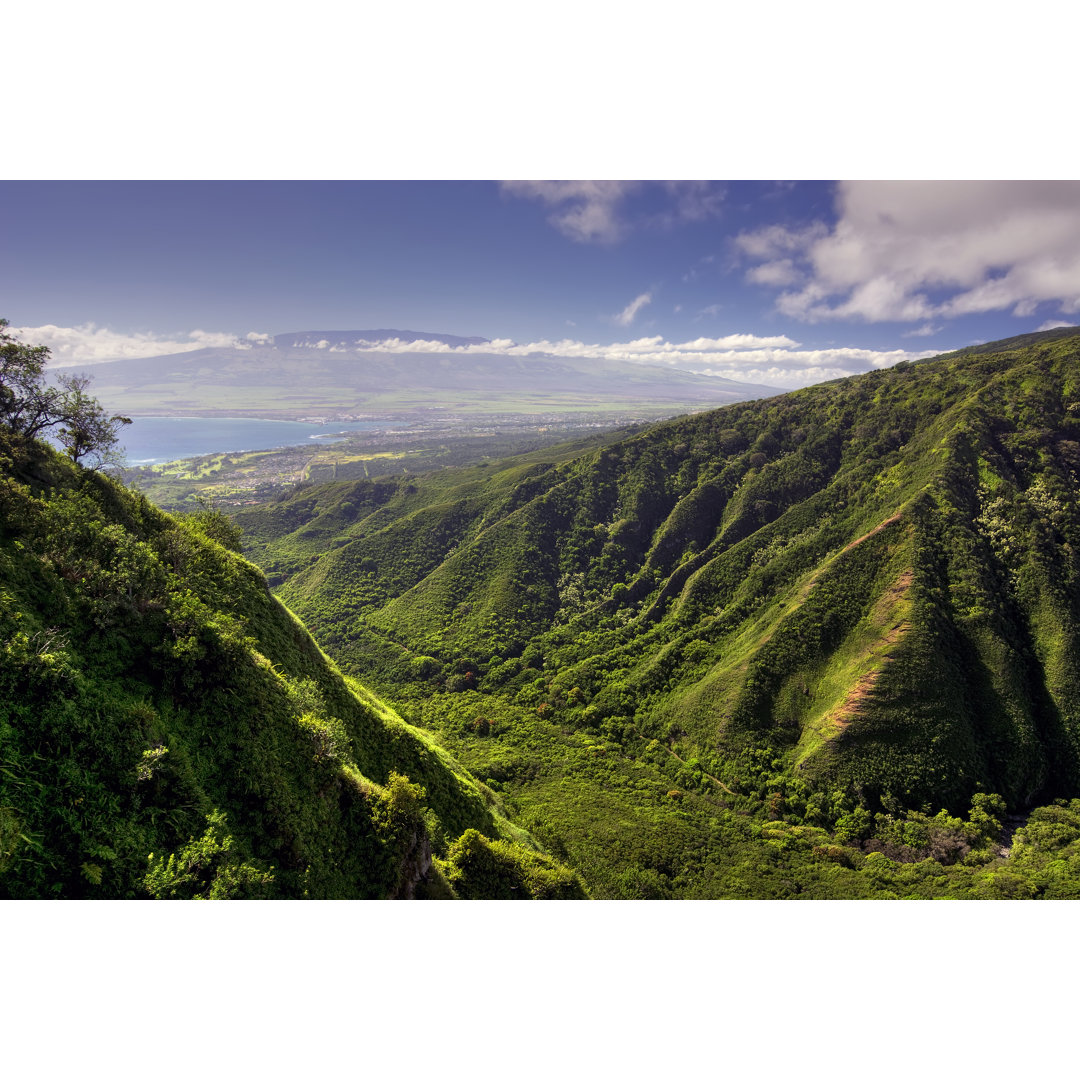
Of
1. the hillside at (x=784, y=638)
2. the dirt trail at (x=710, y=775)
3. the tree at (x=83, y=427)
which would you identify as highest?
the tree at (x=83, y=427)

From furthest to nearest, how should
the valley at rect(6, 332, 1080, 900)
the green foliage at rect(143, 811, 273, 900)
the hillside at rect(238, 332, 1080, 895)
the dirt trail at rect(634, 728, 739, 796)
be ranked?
1. the dirt trail at rect(634, 728, 739, 796)
2. the hillside at rect(238, 332, 1080, 895)
3. the valley at rect(6, 332, 1080, 900)
4. the green foliage at rect(143, 811, 273, 900)

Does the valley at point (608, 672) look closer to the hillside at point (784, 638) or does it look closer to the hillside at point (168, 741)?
the hillside at point (168, 741)

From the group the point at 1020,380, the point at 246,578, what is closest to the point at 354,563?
the point at 246,578

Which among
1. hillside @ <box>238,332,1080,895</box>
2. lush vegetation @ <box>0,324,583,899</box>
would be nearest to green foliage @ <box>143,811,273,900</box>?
lush vegetation @ <box>0,324,583,899</box>

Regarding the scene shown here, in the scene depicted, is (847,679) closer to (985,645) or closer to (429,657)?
(985,645)

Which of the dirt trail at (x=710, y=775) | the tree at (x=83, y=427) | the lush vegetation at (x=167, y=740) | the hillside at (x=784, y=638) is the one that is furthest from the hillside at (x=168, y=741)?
the dirt trail at (x=710, y=775)

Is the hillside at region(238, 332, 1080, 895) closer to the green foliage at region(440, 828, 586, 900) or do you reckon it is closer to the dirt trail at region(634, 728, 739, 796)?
the dirt trail at region(634, 728, 739, 796)

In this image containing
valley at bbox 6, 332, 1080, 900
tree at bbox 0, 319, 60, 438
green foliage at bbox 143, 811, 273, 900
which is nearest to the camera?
green foliage at bbox 143, 811, 273, 900
